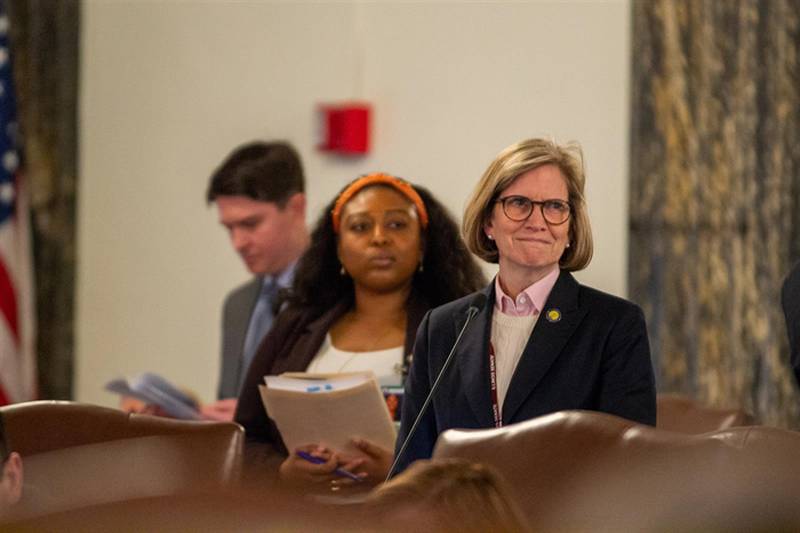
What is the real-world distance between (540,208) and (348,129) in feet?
12.2

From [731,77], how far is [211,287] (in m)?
2.78

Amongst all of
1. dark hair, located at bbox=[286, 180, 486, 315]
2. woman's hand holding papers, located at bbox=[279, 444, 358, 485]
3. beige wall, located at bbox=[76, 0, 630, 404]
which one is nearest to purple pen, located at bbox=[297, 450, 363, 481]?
woman's hand holding papers, located at bbox=[279, 444, 358, 485]

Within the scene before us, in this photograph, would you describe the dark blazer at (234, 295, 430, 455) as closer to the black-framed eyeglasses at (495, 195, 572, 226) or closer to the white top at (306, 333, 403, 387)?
the white top at (306, 333, 403, 387)

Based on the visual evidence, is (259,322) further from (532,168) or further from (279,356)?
(532,168)

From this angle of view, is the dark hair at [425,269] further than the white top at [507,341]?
Yes

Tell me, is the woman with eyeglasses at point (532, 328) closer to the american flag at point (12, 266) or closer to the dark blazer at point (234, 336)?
the dark blazer at point (234, 336)

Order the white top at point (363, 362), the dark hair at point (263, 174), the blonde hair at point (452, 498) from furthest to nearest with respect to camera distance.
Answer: the dark hair at point (263, 174) → the white top at point (363, 362) → the blonde hair at point (452, 498)

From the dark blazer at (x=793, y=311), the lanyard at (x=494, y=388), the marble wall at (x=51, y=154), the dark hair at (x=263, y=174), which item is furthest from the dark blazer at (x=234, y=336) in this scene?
the marble wall at (x=51, y=154)

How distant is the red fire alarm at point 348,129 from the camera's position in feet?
19.6

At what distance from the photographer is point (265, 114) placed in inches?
251

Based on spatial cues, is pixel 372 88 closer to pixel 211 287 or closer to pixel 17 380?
pixel 211 287

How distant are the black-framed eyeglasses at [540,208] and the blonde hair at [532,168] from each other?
0.03 m

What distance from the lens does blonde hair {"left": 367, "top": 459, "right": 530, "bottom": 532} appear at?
84 centimetres

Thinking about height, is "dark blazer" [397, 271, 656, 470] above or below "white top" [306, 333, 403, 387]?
above
